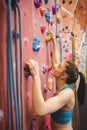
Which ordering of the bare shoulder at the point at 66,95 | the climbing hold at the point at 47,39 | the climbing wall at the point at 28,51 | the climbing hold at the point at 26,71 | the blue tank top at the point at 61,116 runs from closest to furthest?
the climbing wall at the point at 28,51
the climbing hold at the point at 26,71
the bare shoulder at the point at 66,95
the blue tank top at the point at 61,116
the climbing hold at the point at 47,39

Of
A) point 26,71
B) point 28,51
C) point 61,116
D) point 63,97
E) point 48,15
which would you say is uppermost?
point 48,15

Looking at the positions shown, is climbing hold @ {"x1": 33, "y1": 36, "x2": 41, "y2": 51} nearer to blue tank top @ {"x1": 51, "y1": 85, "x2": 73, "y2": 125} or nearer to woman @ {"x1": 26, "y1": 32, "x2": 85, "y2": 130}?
woman @ {"x1": 26, "y1": 32, "x2": 85, "y2": 130}

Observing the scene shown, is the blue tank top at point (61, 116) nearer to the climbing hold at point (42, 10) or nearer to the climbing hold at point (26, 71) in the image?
the climbing hold at point (26, 71)

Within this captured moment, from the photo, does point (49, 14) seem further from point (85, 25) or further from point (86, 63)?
point (86, 63)

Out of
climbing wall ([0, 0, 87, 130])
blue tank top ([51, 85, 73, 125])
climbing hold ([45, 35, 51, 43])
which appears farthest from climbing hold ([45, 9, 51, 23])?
blue tank top ([51, 85, 73, 125])

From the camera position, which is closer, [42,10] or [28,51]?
[28,51]

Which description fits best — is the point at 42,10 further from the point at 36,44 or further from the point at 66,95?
the point at 66,95

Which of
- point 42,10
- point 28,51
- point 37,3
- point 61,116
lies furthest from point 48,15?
point 61,116

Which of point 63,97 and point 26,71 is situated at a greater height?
point 26,71

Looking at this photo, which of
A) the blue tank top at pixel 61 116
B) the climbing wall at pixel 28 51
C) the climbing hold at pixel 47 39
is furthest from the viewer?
the climbing hold at pixel 47 39

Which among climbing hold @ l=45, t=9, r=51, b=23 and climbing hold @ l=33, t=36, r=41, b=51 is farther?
climbing hold @ l=45, t=9, r=51, b=23

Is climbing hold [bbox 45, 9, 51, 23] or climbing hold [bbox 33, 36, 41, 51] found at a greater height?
climbing hold [bbox 45, 9, 51, 23]

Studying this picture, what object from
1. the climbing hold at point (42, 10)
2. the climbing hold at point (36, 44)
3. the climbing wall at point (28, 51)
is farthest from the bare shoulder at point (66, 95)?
the climbing hold at point (42, 10)

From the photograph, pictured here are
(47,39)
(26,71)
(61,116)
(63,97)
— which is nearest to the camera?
(26,71)
